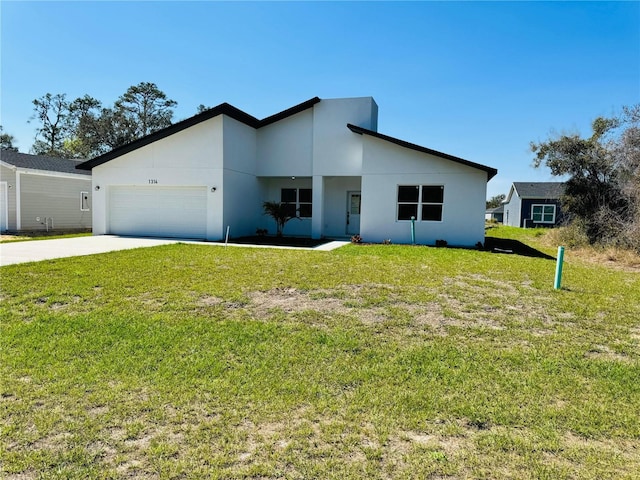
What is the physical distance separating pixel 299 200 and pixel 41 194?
13908mm

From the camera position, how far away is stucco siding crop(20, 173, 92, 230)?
19109mm

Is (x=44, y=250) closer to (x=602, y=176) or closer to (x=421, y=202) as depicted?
(x=421, y=202)

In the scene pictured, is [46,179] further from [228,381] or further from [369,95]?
[228,381]

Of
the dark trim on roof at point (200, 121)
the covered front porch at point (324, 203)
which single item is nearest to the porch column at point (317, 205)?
the covered front porch at point (324, 203)

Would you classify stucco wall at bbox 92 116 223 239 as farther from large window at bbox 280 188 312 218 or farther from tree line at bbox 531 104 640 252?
tree line at bbox 531 104 640 252

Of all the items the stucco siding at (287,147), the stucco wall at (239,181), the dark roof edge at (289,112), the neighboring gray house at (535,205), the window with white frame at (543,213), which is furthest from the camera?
the neighboring gray house at (535,205)

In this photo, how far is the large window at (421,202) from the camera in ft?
49.3

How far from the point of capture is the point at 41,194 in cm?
1983

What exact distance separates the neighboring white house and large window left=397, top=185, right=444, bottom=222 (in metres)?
0.04

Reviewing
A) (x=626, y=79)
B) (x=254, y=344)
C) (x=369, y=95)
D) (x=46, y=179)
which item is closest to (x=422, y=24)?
(x=369, y=95)

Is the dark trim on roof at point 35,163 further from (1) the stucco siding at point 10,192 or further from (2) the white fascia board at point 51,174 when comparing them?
(1) the stucco siding at point 10,192

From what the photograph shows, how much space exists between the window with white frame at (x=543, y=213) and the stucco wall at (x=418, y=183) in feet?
80.5

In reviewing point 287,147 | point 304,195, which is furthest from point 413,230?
point 287,147

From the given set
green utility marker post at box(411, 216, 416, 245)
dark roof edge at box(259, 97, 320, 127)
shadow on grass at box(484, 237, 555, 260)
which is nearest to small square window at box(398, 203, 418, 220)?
green utility marker post at box(411, 216, 416, 245)
